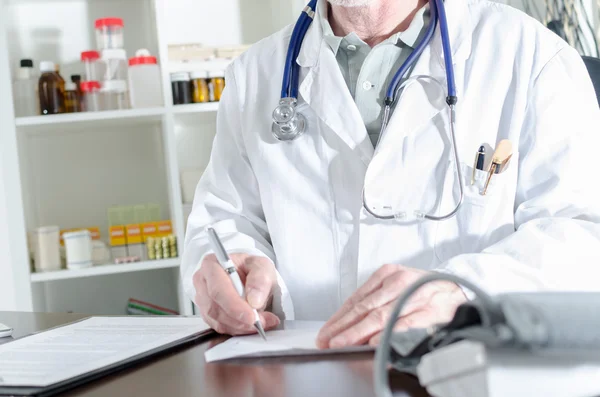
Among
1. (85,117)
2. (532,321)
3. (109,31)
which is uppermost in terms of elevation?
(109,31)

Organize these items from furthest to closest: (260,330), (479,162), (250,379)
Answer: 1. (479,162)
2. (260,330)
3. (250,379)

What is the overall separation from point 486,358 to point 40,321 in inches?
36.9

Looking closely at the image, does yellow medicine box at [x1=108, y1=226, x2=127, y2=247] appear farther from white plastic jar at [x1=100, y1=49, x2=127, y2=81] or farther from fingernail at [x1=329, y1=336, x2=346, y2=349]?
fingernail at [x1=329, y1=336, x2=346, y2=349]

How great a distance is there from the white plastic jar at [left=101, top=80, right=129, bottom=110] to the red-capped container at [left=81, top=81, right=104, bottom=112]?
2 cm

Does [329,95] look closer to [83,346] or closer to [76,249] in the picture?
[83,346]

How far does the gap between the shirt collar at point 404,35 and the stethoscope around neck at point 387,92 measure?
0.08 ft

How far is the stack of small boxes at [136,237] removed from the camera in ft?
7.64

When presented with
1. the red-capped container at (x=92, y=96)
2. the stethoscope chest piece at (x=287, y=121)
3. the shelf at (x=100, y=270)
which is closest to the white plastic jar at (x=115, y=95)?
the red-capped container at (x=92, y=96)

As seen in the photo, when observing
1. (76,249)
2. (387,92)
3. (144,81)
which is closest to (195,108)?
(144,81)

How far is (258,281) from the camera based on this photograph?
936mm

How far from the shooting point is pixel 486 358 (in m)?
0.41

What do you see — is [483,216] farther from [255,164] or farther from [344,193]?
[255,164]

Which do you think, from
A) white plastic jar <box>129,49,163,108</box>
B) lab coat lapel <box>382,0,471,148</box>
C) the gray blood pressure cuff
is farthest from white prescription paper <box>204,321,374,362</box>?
white plastic jar <box>129,49,163,108</box>

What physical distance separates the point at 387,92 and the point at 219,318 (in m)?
0.47
